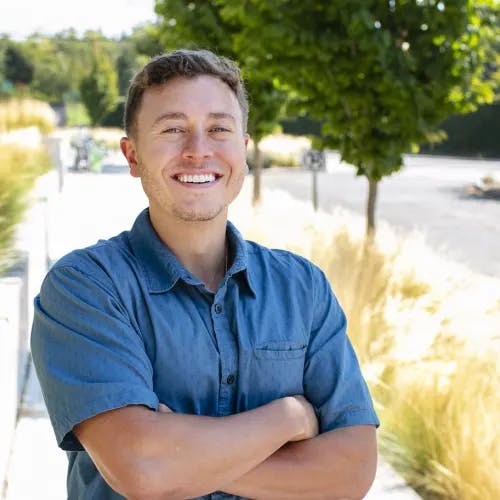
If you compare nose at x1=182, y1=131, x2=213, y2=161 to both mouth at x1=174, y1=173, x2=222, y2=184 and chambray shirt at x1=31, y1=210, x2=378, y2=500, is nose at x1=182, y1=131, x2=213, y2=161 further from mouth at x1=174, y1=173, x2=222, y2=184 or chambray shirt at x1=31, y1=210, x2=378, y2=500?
chambray shirt at x1=31, y1=210, x2=378, y2=500

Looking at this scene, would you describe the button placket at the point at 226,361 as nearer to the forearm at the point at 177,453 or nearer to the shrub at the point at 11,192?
the forearm at the point at 177,453

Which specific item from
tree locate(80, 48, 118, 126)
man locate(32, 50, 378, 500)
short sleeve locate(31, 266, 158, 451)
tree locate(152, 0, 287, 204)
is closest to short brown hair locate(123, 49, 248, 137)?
man locate(32, 50, 378, 500)

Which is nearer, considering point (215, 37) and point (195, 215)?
point (195, 215)

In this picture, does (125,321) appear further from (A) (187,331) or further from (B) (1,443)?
(B) (1,443)

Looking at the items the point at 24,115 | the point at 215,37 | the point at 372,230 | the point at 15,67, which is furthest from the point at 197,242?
the point at 15,67

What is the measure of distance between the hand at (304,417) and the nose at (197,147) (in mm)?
586

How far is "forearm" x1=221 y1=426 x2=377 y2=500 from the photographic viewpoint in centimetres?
162

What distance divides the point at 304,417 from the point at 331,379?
5.8 inches

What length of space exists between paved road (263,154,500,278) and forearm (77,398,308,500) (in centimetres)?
617

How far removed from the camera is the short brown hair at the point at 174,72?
5.66 feet

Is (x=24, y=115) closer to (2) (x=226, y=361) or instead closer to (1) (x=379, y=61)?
(1) (x=379, y=61)

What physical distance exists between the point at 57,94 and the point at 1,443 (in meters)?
72.0

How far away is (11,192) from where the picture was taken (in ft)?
18.0

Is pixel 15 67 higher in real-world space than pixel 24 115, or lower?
higher
